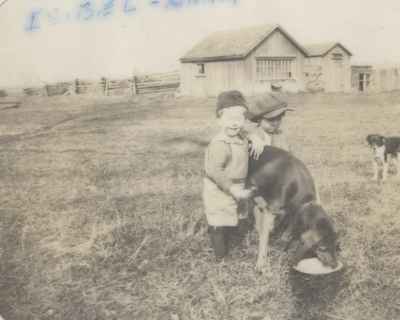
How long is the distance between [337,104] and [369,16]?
0.65 m

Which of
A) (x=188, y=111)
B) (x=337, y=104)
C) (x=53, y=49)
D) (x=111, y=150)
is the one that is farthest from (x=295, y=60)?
(x=53, y=49)

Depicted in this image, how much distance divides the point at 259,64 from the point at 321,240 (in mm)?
1531

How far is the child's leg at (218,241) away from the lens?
7.16ft

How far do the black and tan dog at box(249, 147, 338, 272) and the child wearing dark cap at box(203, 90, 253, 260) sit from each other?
103 mm

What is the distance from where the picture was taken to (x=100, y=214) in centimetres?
254

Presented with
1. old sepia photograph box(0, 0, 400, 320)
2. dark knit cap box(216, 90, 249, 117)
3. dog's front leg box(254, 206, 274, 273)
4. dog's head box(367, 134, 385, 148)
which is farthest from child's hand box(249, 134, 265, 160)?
dog's head box(367, 134, 385, 148)

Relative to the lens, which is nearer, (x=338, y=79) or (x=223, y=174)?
(x=223, y=174)

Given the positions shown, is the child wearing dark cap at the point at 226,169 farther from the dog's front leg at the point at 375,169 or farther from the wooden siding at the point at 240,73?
the dog's front leg at the point at 375,169

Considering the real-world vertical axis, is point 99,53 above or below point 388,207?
above

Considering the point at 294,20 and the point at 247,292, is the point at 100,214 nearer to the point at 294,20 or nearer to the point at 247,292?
the point at 247,292

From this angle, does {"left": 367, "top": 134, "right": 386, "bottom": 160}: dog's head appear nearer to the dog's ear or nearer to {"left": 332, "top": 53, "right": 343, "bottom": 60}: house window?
{"left": 332, "top": 53, "right": 343, "bottom": 60}: house window

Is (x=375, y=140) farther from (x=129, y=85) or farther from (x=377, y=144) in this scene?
(x=129, y=85)

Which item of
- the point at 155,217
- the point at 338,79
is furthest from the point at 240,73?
the point at 155,217

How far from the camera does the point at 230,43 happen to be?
2.61 meters
